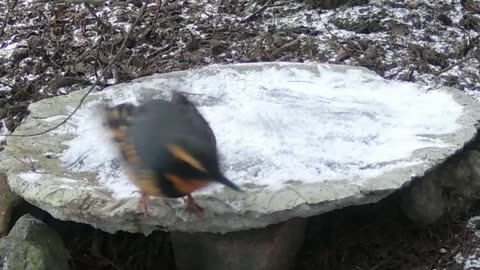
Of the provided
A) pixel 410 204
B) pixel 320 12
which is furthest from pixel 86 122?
pixel 320 12

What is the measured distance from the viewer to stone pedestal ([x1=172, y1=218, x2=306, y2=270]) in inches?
116

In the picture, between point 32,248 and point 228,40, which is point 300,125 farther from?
point 228,40

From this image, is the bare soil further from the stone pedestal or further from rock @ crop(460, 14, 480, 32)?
the stone pedestal

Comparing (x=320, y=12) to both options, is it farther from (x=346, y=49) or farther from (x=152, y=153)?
(x=152, y=153)

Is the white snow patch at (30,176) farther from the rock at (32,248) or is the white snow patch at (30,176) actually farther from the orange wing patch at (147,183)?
the orange wing patch at (147,183)

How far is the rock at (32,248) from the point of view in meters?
2.86

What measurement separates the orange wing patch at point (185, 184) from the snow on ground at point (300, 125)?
178 mm

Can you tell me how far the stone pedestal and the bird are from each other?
0.39 m

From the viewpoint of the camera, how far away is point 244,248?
296cm

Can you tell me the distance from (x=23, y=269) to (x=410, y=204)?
1.65m

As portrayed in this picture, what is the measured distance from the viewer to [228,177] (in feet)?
9.15

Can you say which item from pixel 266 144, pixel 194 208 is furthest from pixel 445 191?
pixel 194 208

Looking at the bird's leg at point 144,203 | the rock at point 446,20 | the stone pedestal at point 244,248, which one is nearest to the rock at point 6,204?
the stone pedestal at point 244,248

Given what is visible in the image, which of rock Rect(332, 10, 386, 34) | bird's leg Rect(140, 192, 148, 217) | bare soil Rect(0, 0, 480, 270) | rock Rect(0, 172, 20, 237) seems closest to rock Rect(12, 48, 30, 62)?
bare soil Rect(0, 0, 480, 270)
